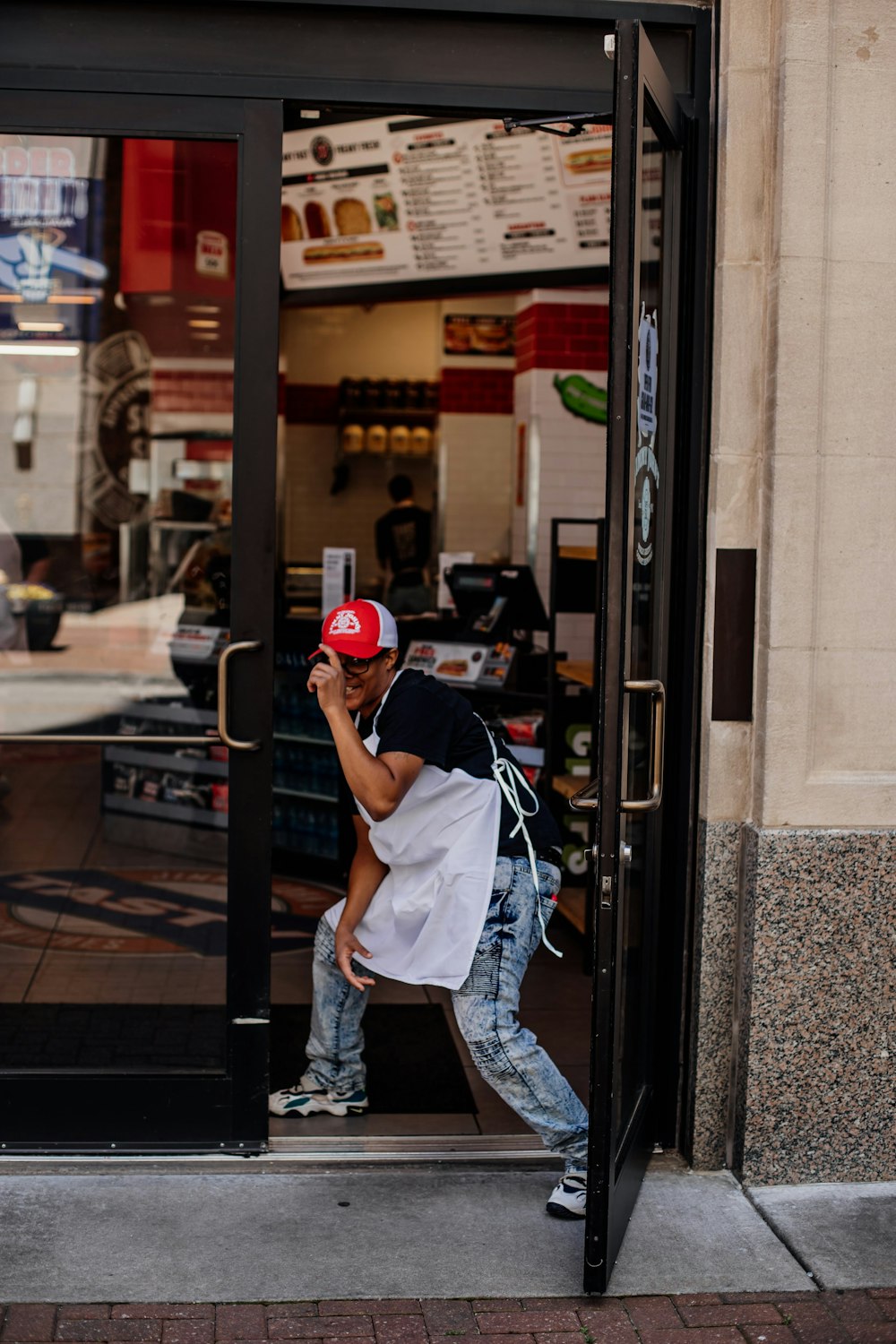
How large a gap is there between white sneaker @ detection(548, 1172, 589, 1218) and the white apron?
1.91 ft

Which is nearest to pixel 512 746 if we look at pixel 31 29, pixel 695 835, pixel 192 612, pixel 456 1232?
→ pixel 192 612

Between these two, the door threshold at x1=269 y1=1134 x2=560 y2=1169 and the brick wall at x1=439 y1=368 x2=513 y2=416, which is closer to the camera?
the door threshold at x1=269 y1=1134 x2=560 y2=1169

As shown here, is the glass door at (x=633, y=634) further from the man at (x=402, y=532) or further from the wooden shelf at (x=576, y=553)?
the man at (x=402, y=532)

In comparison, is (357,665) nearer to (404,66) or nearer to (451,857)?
(451,857)

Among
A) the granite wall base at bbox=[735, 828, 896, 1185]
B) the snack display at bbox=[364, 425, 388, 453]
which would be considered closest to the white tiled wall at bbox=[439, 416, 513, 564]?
the snack display at bbox=[364, 425, 388, 453]

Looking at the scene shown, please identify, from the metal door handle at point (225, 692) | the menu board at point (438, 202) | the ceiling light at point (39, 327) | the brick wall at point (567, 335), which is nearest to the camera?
the metal door handle at point (225, 692)

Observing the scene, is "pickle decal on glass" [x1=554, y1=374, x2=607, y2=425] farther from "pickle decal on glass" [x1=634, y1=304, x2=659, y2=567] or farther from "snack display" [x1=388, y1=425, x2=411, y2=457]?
"pickle decal on glass" [x1=634, y1=304, x2=659, y2=567]

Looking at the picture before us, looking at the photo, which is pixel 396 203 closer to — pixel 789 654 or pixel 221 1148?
pixel 789 654

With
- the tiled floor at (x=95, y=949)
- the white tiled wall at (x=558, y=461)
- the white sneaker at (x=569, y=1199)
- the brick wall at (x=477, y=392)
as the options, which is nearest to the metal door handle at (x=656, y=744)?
the white sneaker at (x=569, y=1199)

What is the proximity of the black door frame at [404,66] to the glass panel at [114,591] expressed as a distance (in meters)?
0.19

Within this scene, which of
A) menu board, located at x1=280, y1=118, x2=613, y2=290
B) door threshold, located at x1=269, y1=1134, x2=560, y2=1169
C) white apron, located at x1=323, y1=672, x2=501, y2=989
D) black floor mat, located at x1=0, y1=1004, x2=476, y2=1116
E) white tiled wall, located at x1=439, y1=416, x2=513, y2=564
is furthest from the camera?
white tiled wall, located at x1=439, y1=416, x2=513, y2=564

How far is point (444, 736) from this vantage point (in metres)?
3.72

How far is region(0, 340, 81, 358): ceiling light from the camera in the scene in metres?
7.57

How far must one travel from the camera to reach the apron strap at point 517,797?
151 inches
